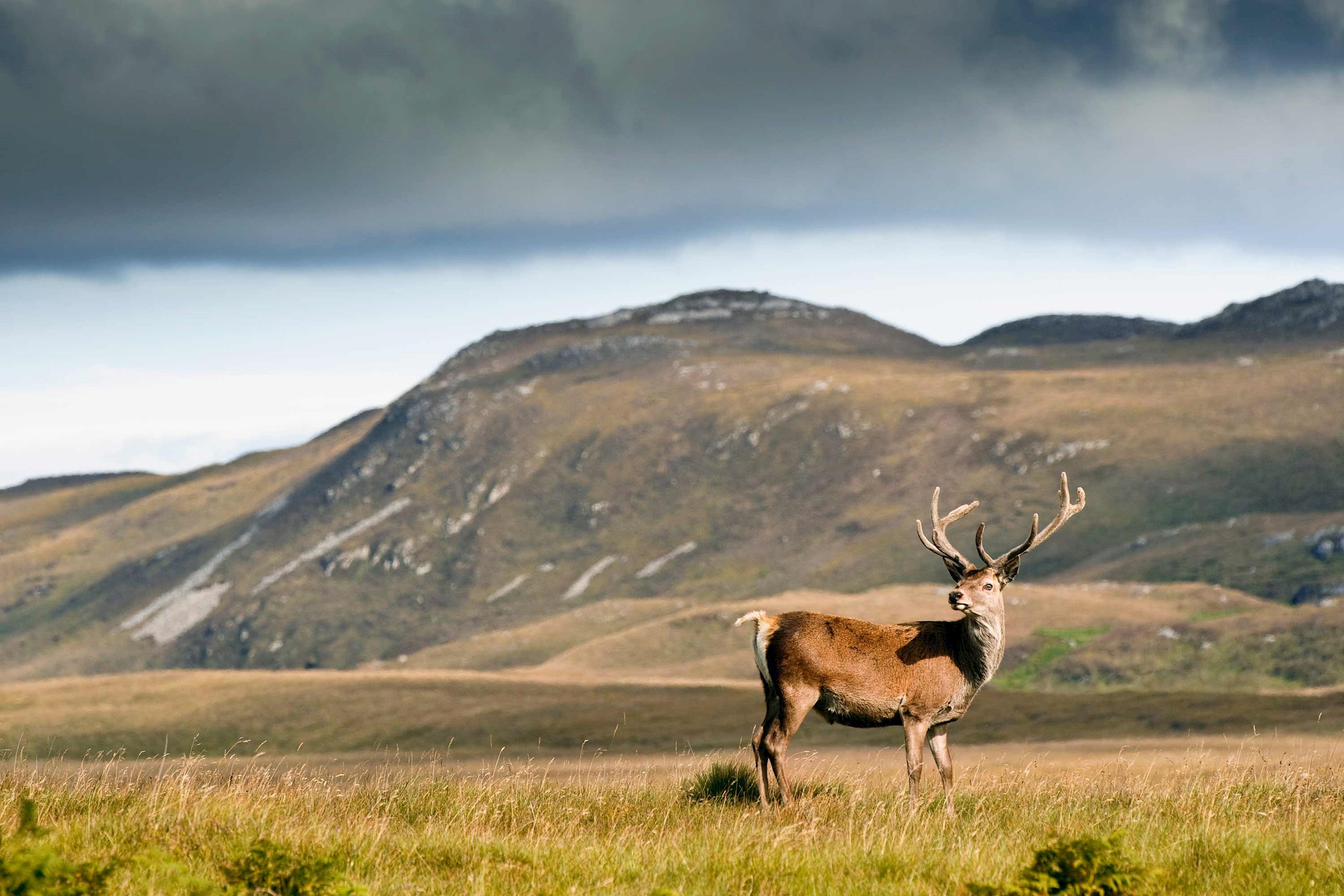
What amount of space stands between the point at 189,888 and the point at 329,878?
2.74 feet

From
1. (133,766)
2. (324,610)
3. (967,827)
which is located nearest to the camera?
(967,827)

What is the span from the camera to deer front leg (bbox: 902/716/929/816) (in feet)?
42.9

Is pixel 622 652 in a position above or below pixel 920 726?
below

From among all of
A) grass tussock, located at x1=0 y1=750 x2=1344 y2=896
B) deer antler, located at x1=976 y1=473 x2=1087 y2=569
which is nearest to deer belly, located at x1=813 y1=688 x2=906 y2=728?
grass tussock, located at x1=0 y1=750 x2=1344 y2=896

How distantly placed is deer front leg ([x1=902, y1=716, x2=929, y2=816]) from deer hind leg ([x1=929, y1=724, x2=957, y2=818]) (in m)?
0.13

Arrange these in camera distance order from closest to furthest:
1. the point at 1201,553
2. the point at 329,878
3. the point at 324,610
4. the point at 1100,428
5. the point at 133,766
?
1. the point at 329,878
2. the point at 133,766
3. the point at 1201,553
4. the point at 1100,428
5. the point at 324,610

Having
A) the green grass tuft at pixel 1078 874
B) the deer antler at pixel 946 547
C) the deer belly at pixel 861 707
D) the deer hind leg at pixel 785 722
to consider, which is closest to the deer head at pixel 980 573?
the deer antler at pixel 946 547

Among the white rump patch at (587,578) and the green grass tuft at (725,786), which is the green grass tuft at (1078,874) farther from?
the white rump patch at (587,578)

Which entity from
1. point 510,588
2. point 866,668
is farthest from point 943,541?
point 510,588

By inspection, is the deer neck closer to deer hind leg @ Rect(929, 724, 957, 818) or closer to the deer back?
the deer back

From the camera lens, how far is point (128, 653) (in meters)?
189

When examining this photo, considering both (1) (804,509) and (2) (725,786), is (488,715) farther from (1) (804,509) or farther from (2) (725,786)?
(1) (804,509)

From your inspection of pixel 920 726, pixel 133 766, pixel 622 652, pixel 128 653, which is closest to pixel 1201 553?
pixel 622 652

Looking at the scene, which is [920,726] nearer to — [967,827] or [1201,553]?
[967,827]
